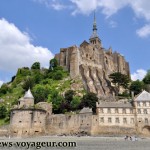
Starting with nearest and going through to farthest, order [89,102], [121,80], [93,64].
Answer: [89,102] → [121,80] → [93,64]

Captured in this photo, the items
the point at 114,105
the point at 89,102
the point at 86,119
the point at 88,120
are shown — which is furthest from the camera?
the point at 89,102

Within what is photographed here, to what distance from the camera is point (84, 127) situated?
165 feet

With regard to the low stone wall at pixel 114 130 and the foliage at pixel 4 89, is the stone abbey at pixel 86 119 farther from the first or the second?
the foliage at pixel 4 89

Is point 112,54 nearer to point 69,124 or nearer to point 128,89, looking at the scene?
point 128,89

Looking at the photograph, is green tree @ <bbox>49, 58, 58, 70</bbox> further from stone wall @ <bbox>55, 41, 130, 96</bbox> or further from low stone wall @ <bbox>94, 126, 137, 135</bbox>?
low stone wall @ <bbox>94, 126, 137, 135</bbox>

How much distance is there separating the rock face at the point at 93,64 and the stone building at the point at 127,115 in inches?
703

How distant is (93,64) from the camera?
8562 cm

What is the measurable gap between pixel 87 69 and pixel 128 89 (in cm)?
1352

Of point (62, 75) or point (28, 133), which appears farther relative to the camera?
point (62, 75)

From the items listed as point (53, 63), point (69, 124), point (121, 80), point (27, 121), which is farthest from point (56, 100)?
point (53, 63)

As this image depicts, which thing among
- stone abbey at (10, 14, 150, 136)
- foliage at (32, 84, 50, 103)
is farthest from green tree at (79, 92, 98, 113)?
foliage at (32, 84, 50, 103)

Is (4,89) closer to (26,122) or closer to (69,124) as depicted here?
(26,122)

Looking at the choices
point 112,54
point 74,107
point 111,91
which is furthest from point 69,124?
point 112,54

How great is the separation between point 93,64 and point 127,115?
114 ft
